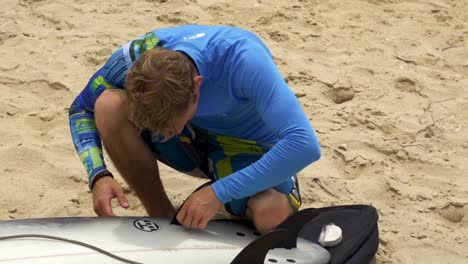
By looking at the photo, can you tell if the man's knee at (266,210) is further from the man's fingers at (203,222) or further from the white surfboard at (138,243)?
the man's fingers at (203,222)

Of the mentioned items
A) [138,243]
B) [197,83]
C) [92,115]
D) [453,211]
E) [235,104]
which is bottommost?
[453,211]

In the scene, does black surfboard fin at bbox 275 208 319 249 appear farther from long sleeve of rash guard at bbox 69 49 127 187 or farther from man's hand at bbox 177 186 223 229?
long sleeve of rash guard at bbox 69 49 127 187

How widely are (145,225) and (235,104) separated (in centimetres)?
46

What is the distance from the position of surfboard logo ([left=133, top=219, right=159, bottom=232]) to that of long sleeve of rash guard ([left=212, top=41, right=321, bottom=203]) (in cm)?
23

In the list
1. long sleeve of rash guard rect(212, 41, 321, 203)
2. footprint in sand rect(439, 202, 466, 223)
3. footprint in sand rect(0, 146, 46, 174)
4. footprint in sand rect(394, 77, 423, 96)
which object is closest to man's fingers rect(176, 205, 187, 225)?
long sleeve of rash guard rect(212, 41, 321, 203)

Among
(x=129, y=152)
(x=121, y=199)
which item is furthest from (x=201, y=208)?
(x=129, y=152)

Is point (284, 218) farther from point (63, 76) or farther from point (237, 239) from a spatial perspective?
point (63, 76)

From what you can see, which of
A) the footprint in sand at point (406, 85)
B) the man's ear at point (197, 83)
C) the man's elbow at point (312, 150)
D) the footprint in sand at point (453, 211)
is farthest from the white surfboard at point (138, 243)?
the footprint in sand at point (406, 85)

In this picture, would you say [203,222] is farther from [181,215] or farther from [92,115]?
[92,115]

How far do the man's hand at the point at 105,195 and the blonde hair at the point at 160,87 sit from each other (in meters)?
0.34

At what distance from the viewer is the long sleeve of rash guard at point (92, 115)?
8.78ft

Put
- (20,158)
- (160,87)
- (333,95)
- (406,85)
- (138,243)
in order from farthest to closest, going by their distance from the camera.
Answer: (406,85) < (333,95) < (20,158) < (138,243) < (160,87)

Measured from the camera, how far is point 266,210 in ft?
8.63

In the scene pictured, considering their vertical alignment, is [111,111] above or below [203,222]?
above
